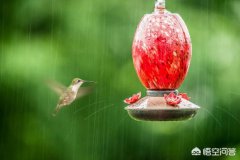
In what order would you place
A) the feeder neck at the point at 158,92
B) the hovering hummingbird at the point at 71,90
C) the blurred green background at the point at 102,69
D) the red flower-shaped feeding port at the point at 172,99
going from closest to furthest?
the red flower-shaped feeding port at the point at 172,99 → the feeder neck at the point at 158,92 → the hovering hummingbird at the point at 71,90 → the blurred green background at the point at 102,69

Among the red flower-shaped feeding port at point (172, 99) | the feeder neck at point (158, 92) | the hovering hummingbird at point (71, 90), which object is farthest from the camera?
the hovering hummingbird at point (71, 90)

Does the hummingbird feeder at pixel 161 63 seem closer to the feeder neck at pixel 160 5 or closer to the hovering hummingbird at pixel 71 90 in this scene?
the feeder neck at pixel 160 5

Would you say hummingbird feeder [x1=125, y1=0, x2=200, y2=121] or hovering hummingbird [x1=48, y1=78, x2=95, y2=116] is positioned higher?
hummingbird feeder [x1=125, y1=0, x2=200, y2=121]

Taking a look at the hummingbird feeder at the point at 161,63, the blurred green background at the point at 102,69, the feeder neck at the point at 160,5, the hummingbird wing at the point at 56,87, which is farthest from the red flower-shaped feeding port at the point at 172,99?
the blurred green background at the point at 102,69

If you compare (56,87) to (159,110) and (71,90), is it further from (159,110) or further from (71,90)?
(159,110)

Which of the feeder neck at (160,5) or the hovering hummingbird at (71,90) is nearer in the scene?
the feeder neck at (160,5)

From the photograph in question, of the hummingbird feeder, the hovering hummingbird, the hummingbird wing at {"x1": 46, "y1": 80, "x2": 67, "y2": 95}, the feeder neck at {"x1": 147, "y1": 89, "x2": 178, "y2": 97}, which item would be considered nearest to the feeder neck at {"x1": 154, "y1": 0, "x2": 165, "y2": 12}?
the hummingbird feeder

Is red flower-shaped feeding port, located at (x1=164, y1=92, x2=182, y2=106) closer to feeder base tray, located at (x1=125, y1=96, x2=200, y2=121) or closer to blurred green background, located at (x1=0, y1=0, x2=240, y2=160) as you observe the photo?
feeder base tray, located at (x1=125, y1=96, x2=200, y2=121)

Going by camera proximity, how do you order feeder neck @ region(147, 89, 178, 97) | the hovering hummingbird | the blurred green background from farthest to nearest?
the blurred green background → the hovering hummingbird → feeder neck @ region(147, 89, 178, 97)
